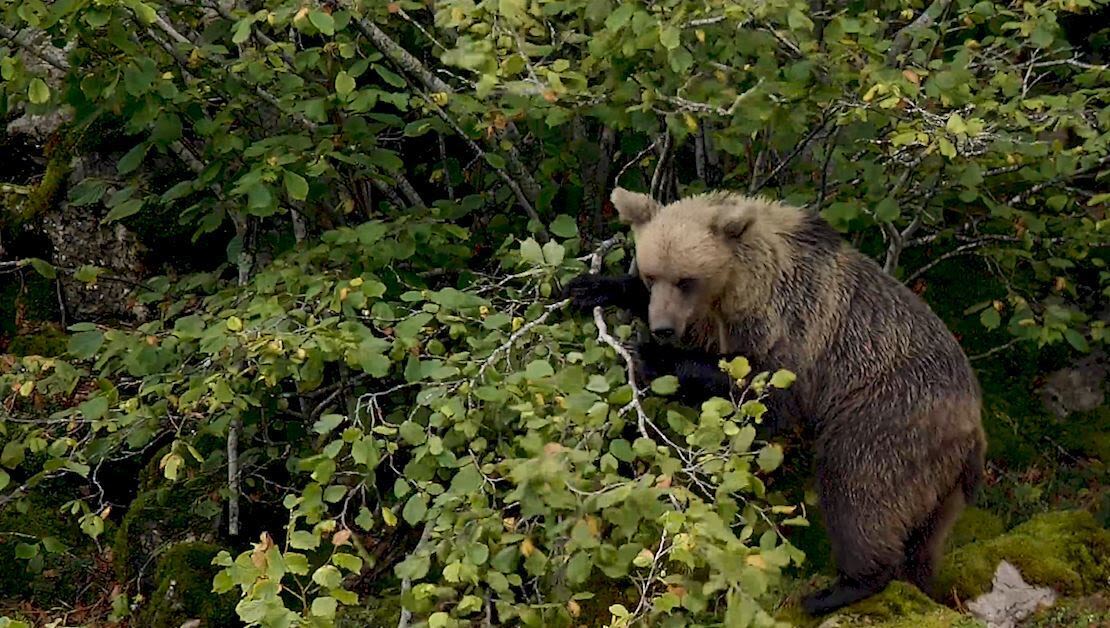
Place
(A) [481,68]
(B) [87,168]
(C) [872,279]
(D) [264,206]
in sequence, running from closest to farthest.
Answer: (A) [481,68] < (D) [264,206] < (C) [872,279] < (B) [87,168]

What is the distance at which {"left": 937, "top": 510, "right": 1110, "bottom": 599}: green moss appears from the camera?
5781 mm

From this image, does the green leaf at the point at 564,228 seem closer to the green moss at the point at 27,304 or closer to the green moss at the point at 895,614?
the green moss at the point at 895,614

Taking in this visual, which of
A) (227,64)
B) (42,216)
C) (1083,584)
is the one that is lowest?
(1083,584)

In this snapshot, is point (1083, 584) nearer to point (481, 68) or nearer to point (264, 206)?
point (481, 68)

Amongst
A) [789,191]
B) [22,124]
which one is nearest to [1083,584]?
[789,191]

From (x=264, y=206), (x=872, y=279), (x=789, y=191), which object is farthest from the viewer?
(x=789, y=191)

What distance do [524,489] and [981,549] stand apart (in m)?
3.57

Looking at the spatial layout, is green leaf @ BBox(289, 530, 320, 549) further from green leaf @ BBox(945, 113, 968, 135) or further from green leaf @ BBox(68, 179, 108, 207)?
green leaf @ BBox(68, 179, 108, 207)

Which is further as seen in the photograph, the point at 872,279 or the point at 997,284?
the point at 997,284

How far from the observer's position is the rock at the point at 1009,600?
5.61 meters

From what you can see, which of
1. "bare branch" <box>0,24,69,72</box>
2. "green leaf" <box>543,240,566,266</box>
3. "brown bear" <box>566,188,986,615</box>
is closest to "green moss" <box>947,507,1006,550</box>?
"brown bear" <box>566,188,986,615</box>

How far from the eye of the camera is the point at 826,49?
601cm

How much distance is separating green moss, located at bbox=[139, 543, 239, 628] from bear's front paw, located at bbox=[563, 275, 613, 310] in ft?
8.98

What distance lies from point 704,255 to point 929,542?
1755mm
